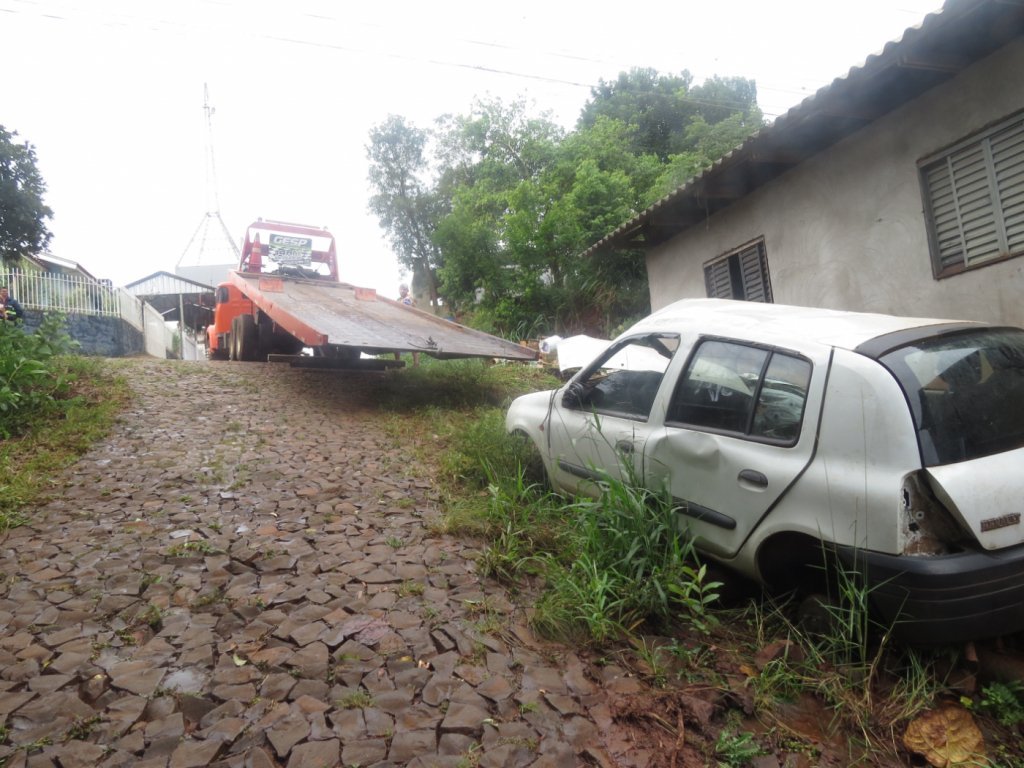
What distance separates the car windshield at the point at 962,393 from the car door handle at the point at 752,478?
23.8 inches

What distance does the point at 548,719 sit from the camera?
2354 millimetres

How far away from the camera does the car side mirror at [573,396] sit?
4.08 metres

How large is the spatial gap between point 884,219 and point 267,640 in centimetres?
646

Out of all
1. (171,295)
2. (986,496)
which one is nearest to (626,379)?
(986,496)

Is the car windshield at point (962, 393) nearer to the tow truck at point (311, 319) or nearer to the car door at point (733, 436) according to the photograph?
the car door at point (733, 436)

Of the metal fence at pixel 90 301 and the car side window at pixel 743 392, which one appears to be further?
the metal fence at pixel 90 301

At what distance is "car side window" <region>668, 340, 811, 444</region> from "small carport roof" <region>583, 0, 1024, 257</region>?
11.4 ft

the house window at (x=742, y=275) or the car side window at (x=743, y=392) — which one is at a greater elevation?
the house window at (x=742, y=275)

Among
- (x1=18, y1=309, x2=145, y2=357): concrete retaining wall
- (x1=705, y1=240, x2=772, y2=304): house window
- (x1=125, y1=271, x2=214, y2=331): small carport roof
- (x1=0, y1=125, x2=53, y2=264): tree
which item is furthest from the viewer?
(x1=125, y1=271, x2=214, y2=331): small carport roof

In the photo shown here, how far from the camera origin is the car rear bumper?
2186 millimetres

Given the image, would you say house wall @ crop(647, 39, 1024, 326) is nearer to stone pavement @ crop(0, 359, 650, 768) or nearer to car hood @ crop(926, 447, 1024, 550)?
car hood @ crop(926, 447, 1024, 550)

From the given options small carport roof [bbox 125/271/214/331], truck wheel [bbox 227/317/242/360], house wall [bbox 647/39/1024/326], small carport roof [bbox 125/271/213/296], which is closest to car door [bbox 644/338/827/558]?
house wall [bbox 647/39/1024/326]

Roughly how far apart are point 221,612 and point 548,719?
169cm

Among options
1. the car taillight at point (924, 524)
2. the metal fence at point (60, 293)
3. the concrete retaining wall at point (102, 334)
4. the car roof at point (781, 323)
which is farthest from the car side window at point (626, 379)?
the concrete retaining wall at point (102, 334)
